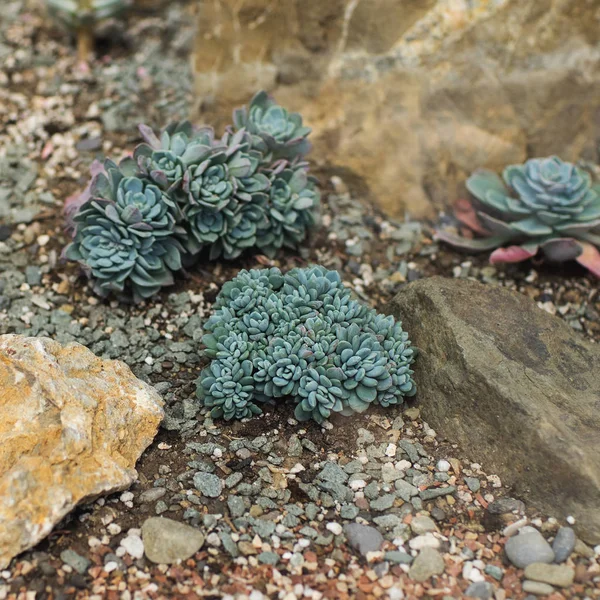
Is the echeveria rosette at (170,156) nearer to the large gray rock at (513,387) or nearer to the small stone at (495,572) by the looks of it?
the large gray rock at (513,387)

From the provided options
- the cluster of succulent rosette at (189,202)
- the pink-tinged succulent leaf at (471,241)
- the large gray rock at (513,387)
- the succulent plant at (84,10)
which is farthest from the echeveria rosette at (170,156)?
the succulent plant at (84,10)

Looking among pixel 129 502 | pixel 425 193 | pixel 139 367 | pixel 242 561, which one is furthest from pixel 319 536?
pixel 425 193

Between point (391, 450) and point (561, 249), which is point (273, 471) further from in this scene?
point (561, 249)

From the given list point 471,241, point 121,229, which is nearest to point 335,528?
point 121,229

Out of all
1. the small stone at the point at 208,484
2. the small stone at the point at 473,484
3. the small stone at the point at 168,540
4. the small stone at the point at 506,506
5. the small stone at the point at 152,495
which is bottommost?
the small stone at the point at 152,495

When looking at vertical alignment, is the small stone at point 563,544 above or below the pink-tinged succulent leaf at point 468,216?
below

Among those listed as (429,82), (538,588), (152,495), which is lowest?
(152,495)
